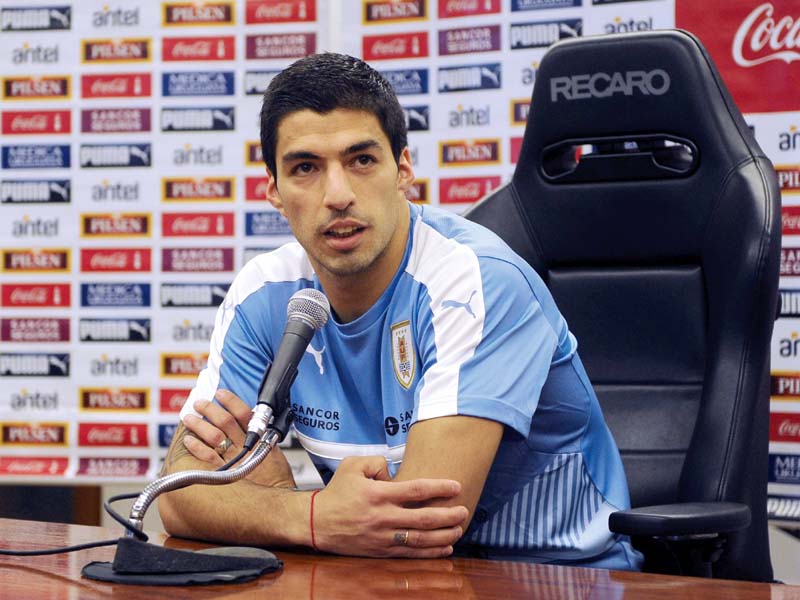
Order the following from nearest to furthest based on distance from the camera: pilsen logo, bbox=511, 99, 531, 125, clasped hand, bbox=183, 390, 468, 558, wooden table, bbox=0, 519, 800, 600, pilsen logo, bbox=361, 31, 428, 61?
wooden table, bbox=0, 519, 800, 600
clasped hand, bbox=183, 390, 468, 558
pilsen logo, bbox=511, 99, 531, 125
pilsen logo, bbox=361, 31, 428, 61

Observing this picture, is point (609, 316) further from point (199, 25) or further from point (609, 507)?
point (199, 25)

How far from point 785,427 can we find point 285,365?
1740 mm

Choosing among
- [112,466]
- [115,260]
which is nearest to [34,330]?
[115,260]

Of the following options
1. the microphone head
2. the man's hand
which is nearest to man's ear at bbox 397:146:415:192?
the microphone head

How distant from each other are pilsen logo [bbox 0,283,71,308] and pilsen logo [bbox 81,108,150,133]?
1.60ft

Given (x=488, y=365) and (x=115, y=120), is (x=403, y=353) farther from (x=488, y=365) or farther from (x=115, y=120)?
(x=115, y=120)

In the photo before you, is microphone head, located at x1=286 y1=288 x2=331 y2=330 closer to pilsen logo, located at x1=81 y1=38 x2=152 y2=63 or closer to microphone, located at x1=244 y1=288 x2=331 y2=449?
microphone, located at x1=244 y1=288 x2=331 y2=449

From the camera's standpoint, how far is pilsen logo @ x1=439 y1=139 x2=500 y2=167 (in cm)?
274

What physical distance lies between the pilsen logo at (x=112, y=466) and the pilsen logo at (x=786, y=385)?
1753 mm

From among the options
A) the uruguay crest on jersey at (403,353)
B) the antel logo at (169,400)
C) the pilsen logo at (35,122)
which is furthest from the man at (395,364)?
the pilsen logo at (35,122)

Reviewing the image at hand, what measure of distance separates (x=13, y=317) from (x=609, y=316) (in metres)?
2.03

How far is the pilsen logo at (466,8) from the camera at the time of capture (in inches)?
108

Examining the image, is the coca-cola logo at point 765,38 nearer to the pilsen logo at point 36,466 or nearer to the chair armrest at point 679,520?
the chair armrest at point 679,520

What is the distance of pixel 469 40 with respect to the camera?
2.77m
